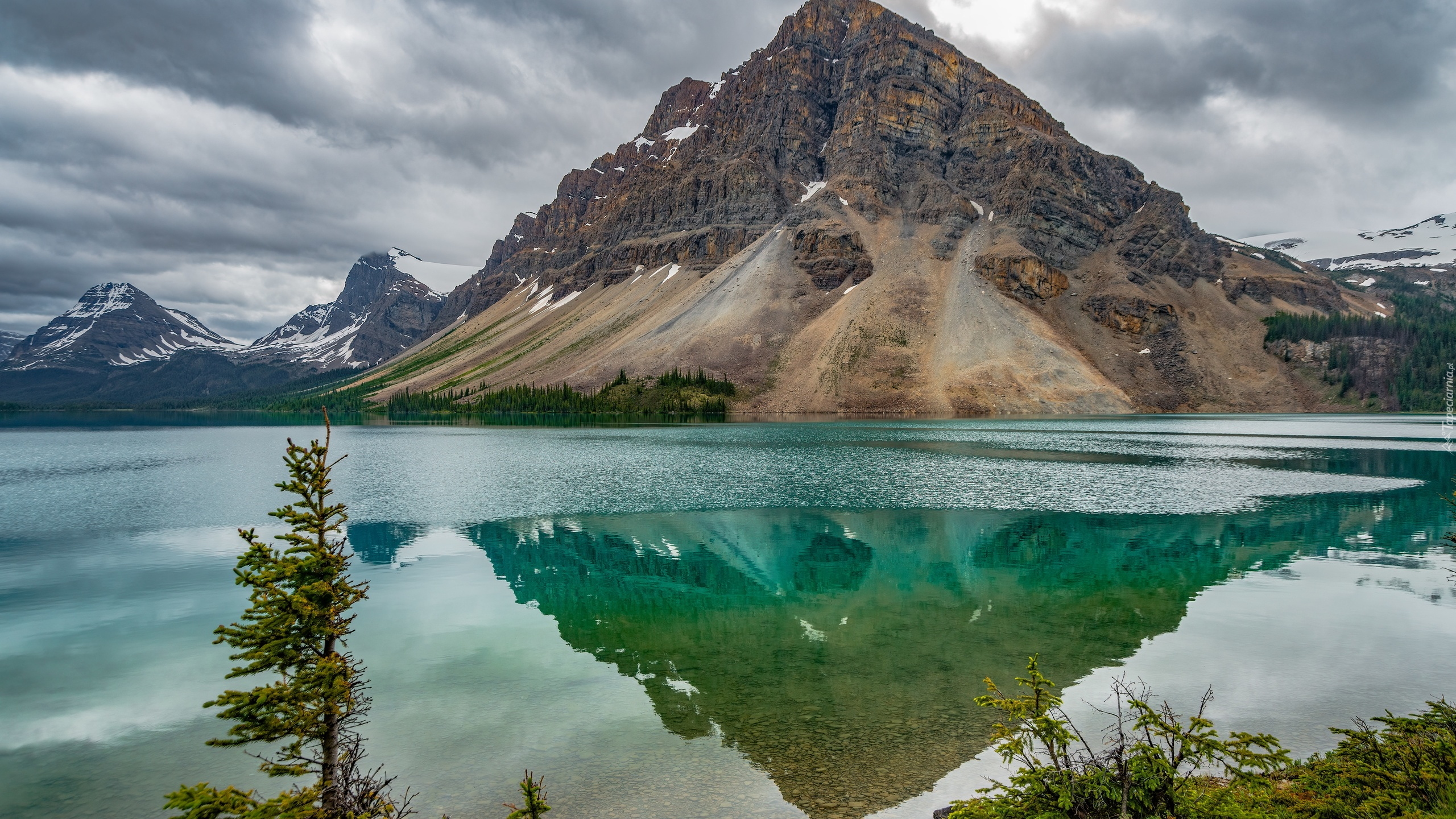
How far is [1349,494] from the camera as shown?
146 ft

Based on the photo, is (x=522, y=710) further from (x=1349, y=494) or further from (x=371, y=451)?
(x=371, y=451)

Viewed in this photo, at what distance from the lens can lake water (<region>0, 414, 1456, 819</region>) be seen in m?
12.6

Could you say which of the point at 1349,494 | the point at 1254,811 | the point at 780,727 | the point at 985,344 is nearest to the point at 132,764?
the point at 780,727

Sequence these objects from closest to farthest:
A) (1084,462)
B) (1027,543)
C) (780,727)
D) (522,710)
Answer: (780,727), (522,710), (1027,543), (1084,462)

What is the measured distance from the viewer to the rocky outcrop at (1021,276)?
184m

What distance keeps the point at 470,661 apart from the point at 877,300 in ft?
568

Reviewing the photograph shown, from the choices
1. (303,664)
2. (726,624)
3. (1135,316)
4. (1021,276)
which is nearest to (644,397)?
(1021,276)

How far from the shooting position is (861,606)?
22.0 meters

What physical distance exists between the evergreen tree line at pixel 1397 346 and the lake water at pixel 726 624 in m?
155

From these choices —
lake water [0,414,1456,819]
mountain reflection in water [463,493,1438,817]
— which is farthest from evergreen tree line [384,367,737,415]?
mountain reflection in water [463,493,1438,817]

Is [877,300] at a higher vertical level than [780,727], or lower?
→ higher

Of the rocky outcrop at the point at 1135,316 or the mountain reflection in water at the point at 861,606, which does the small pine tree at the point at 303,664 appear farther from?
the rocky outcrop at the point at 1135,316

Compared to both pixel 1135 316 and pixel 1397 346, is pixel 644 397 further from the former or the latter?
pixel 1397 346

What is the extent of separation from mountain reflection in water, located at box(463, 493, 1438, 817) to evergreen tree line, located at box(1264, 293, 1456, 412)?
170124mm
